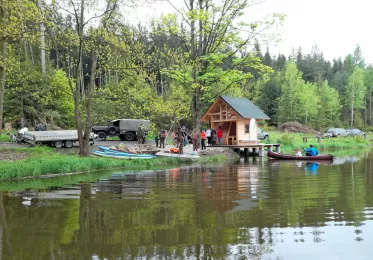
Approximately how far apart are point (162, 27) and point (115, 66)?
25.8ft

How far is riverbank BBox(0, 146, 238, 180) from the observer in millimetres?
15791

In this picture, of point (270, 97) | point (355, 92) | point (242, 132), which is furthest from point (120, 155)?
point (355, 92)

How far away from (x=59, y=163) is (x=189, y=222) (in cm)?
1159

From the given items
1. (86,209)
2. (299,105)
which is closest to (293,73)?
(299,105)

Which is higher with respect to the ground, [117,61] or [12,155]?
[117,61]

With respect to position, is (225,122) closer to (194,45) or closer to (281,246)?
(194,45)

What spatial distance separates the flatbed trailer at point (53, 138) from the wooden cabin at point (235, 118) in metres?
12.2

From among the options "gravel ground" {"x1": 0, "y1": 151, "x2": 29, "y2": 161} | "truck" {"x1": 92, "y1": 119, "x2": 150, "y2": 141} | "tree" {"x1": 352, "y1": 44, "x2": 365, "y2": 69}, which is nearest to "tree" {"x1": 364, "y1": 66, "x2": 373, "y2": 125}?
"tree" {"x1": 352, "y1": 44, "x2": 365, "y2": 69}

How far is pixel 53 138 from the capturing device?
24.6 meters

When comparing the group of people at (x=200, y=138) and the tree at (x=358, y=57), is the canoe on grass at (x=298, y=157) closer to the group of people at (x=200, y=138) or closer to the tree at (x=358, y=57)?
the group of people at (x=200, y=138)

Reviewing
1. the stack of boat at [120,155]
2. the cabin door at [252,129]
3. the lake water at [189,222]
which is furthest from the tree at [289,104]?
the lake water at [189,222]

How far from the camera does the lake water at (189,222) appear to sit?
5.72 meters

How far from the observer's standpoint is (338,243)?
239 inches

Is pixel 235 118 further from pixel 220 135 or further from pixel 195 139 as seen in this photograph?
pixel 195 139
